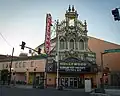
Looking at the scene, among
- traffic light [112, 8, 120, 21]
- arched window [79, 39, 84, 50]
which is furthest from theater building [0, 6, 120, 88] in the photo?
traffic light [112, 8, 120, 21]

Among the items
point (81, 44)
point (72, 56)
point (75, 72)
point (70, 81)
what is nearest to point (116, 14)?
point (75, 72)

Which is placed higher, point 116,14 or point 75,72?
point 116,14

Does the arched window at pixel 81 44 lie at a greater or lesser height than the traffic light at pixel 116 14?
greater

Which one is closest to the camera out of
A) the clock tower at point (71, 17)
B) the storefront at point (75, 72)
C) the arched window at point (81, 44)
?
the storefront at point (75, 72)

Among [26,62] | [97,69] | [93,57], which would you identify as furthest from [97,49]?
[26,62]

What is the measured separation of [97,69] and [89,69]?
2103 millimetres

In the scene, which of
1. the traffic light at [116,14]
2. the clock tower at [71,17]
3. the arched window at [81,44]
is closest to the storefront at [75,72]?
the arched window at [81,44]

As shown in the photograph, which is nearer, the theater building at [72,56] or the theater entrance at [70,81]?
the theater building at [72,56]

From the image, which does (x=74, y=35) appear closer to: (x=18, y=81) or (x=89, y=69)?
(x=89, y=69)

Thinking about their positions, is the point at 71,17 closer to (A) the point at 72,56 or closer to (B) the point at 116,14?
(A) the point at 72,56

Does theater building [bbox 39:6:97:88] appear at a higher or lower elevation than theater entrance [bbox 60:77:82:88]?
higher

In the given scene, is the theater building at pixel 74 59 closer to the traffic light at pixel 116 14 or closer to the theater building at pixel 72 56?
the theater building at pixel 72 56

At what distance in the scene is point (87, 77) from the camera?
46.2m

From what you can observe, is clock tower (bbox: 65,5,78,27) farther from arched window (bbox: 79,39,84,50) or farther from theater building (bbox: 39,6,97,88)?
arched window (bbox: 79,39,84,50)
